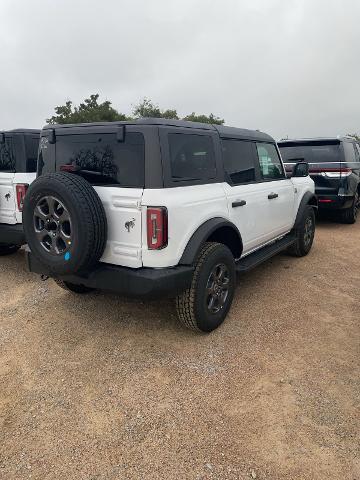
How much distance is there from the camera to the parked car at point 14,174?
4547 millimetres

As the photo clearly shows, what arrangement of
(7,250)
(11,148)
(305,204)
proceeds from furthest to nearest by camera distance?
(7,250), (305,204), (11,148)

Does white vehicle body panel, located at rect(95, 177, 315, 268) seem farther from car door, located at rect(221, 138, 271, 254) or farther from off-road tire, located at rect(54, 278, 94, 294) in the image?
off-road tire, located at rect(54, 278, 94, 294)

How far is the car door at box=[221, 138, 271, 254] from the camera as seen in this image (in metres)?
3.56

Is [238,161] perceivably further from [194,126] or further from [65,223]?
[65,223]

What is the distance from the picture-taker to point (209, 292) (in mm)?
3236

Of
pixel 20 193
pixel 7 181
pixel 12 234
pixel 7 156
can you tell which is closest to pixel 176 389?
pixel 12 234

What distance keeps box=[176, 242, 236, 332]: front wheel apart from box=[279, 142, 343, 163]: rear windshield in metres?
4.86

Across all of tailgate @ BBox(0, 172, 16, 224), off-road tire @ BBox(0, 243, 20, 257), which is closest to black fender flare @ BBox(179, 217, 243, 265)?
tailgate @ BBox(0, 172, 16, 224)

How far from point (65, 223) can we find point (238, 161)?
1922mm

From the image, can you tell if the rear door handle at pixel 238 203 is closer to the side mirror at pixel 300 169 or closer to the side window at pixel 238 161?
the side window at pixel 238 161

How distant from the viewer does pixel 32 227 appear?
2.93m

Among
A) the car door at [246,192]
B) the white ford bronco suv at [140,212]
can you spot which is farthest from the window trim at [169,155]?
the car door at [246,192]

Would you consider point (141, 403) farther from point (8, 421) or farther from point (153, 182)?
point (153, 182)

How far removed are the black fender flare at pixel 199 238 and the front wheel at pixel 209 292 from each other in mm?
167
